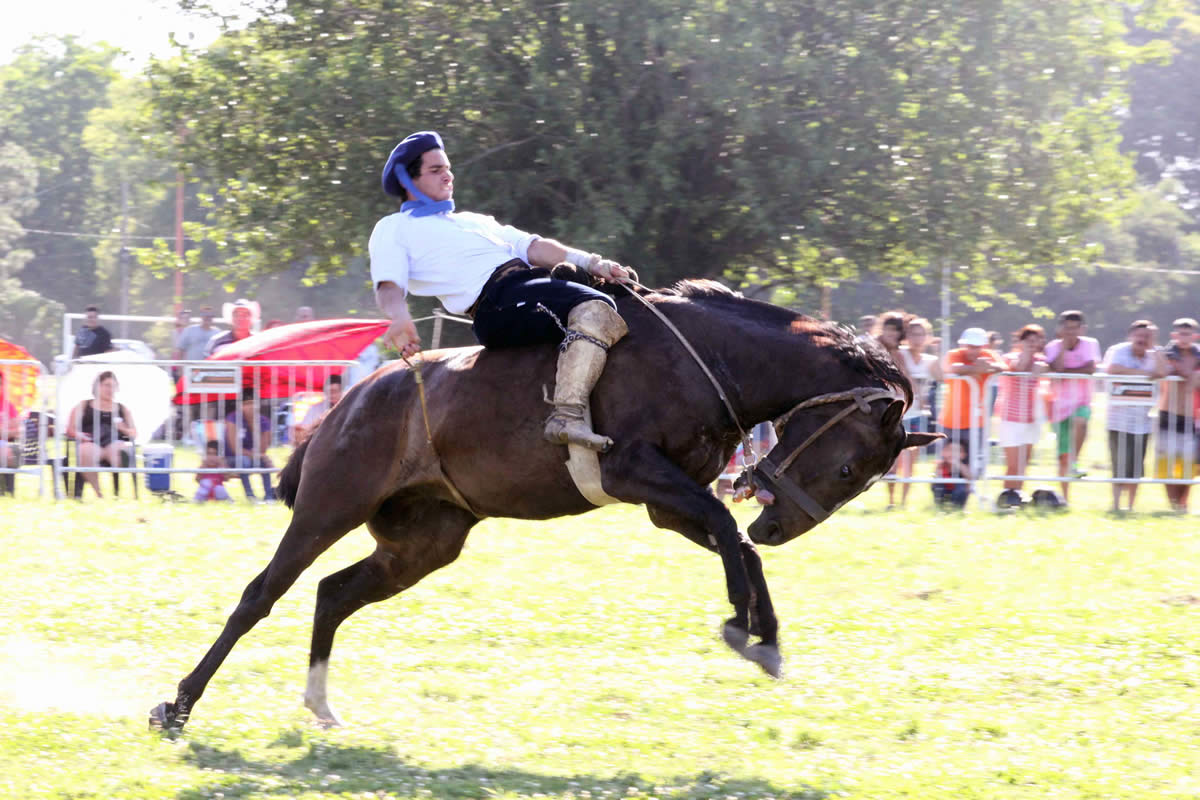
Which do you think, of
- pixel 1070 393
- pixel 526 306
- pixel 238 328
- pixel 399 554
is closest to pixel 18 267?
pixel 238 328

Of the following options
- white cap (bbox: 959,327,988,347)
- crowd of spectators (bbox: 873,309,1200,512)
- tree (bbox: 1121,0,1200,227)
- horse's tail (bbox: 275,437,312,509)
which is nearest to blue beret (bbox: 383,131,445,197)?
horse's tail (bbox: 275,437,312,509)

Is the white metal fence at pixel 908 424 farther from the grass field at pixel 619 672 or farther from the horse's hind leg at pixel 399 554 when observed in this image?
the horse's hind leg at pixel 399 554

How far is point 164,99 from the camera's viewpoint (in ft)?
58.9

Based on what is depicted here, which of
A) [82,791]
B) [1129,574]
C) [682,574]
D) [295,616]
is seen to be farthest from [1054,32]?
[82,791]

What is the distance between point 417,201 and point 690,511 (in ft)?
6.12

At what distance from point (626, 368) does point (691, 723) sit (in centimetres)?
163

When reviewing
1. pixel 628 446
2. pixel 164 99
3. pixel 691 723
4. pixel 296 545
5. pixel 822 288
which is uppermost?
pixel 164 99

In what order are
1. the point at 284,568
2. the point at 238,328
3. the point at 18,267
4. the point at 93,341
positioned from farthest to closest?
the point at 18,267 → the point at 93,341 → the point at 238,328 → the point at 284,568

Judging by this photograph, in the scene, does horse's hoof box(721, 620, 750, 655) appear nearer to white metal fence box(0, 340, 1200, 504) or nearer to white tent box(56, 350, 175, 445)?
white metal fence box(0, 340, 1200, 504)

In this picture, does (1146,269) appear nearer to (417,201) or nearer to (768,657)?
(417,201)

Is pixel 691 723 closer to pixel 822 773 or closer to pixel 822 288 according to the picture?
pixel 822 773

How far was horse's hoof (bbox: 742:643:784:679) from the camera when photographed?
215 inches

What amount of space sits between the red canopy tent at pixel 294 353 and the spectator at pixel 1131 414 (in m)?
7.32

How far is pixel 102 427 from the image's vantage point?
543 inches
